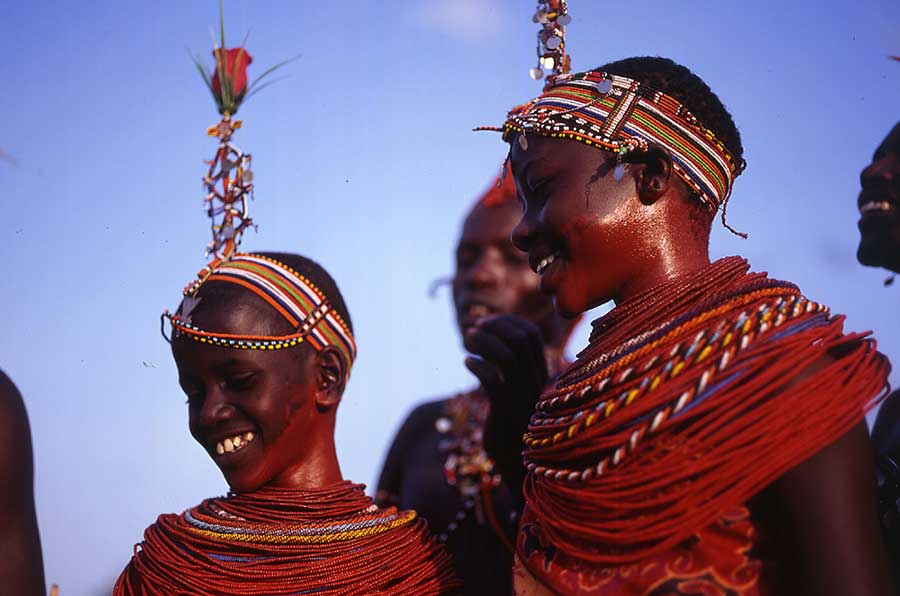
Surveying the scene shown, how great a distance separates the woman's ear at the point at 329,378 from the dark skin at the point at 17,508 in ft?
3.39

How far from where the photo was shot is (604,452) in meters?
2.48

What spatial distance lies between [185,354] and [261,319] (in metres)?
0.30

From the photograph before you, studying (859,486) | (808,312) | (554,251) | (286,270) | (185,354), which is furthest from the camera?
(286,270)

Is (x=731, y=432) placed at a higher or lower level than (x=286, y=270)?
lower

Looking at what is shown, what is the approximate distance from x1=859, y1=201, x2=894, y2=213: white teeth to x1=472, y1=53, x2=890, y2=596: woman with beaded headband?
0.68 m

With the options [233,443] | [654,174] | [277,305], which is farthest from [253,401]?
[654,174]

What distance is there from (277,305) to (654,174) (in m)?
1.53

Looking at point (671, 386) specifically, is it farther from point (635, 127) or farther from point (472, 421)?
point (472, 421)

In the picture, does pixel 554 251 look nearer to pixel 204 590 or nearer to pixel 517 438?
pixel 517 438

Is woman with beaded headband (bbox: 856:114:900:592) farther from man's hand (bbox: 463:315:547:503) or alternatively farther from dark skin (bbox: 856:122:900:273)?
man's hand (bbox: 463:315:547:503)

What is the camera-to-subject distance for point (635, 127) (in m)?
2.76

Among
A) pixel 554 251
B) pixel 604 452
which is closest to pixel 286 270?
pixel 554 251

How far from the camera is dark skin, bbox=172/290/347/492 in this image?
133 inches

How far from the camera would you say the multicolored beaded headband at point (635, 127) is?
9.00 feet
